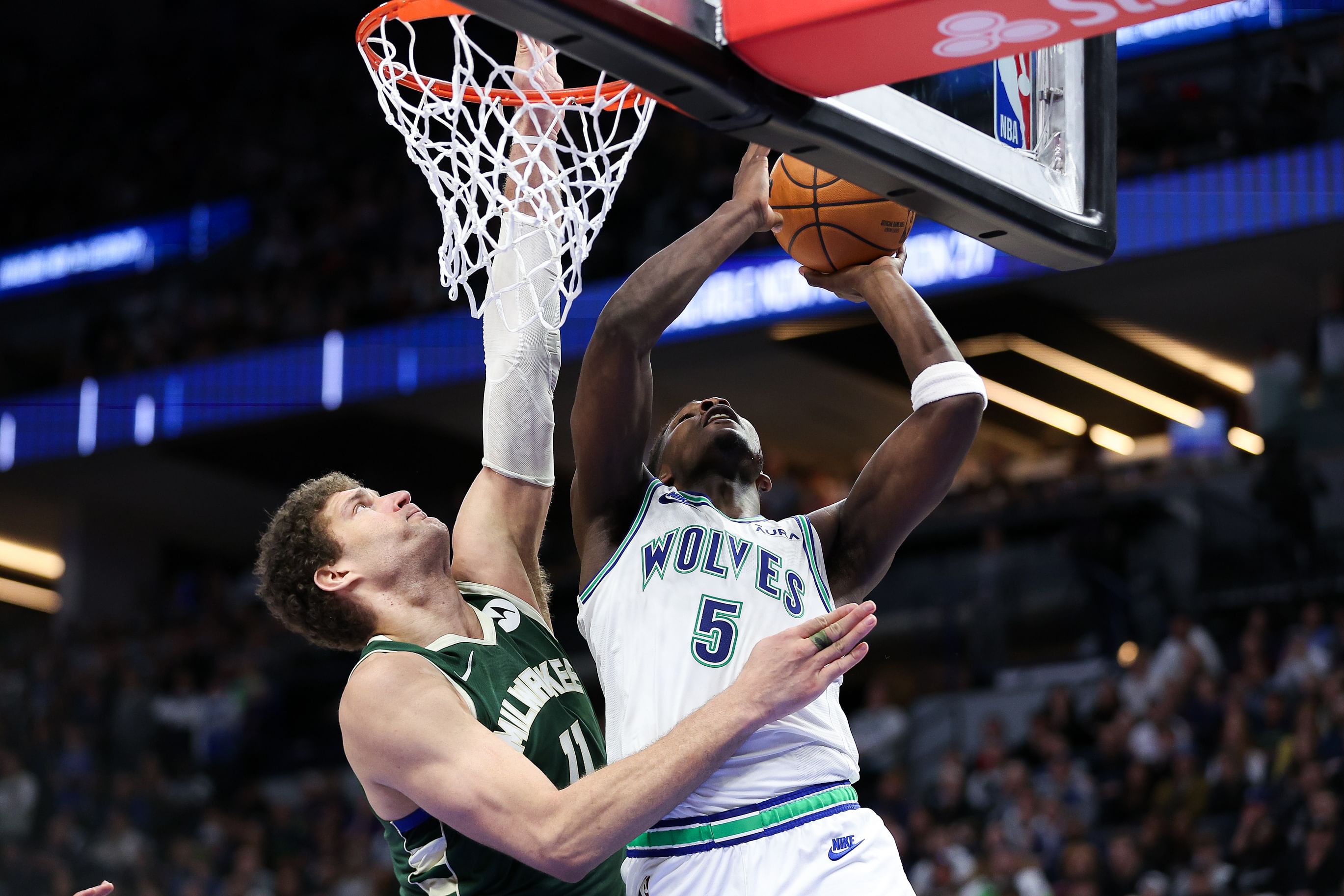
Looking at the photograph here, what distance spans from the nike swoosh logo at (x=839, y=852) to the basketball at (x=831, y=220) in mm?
1264

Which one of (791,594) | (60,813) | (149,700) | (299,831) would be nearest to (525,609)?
(791,594)

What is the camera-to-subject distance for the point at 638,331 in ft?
10.3

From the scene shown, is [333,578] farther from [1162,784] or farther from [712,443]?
[1162,784]

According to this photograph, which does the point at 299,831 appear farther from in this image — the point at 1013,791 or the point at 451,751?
the point at 451,751

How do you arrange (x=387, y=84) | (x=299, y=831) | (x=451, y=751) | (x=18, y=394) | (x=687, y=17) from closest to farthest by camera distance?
(x=687, y=17) → (x=451, y=751) → (x=387, y=84) → (x=299, y=831) → (x=18, y=394)

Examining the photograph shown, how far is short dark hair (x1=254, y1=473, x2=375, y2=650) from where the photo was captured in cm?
325

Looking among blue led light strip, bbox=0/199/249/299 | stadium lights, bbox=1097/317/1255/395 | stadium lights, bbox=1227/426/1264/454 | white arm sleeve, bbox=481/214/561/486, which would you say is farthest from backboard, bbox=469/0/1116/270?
blue led light strip, bbox=0/199/249/299

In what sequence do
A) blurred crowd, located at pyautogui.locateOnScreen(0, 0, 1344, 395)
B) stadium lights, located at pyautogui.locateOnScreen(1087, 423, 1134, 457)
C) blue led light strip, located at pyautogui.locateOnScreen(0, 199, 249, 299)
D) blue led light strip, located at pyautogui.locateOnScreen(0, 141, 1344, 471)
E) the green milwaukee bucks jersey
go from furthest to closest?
blue led light strip, located at pyautogui.locateOnScreen(0, 199, 249, 299) → stadium lights, located at pyautogui.locateOnScreen(1087, 423, 1134, 457) → blurred crowd, located at pyautogui.locateOnScreen(0, 0, 1344, 395) → blue led light strip, located at pyautogui.locateOnScreen(0, 141, 1344, 471) → the green milwaukee bucks jersey

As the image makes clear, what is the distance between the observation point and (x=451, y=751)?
2.77m

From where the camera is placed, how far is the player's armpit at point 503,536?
3.48m

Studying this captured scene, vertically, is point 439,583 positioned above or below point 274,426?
below

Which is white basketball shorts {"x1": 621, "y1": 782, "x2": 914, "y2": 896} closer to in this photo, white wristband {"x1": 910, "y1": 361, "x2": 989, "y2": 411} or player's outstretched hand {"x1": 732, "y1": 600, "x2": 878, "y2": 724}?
player's outstretched hand {"x1": 732, "y1": 600, "x2": 878, "y2": 724}

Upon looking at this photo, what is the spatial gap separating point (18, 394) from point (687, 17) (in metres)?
16.4

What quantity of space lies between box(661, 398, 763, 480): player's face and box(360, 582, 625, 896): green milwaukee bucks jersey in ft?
1.61
